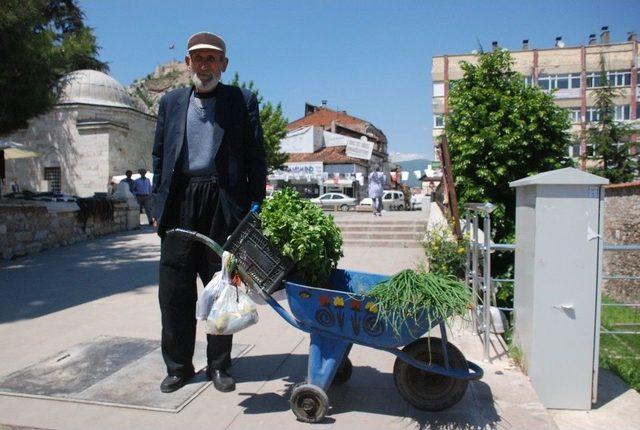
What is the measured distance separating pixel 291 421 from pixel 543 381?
5.89 feet

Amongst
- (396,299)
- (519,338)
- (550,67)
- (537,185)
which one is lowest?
(519,338)

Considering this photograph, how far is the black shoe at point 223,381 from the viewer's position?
11.2 ft

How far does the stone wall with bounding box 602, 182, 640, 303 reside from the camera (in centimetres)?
1347

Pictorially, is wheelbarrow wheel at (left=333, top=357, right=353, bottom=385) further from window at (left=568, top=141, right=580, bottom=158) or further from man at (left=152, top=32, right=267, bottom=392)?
window at (left=568, top=141, right=580, bottom=158)

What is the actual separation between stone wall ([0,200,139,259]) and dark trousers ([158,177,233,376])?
27.4ft

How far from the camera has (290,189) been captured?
128 inches

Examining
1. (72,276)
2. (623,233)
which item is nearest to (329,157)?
(623,233)

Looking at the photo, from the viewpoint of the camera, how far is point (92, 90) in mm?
26547

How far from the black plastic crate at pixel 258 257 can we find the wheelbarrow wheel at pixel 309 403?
621 mm

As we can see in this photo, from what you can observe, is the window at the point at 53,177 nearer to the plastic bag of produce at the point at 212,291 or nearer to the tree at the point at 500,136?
the tree at the point at 500,136

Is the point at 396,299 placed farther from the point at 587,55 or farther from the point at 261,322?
the point at 587,55

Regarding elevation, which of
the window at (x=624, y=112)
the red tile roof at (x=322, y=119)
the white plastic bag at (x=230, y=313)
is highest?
the red tile roof at (x=322, y=119)

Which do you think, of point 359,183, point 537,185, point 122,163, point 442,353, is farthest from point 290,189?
point 359,183

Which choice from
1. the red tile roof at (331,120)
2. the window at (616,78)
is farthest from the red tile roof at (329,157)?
the window at (616,78)
